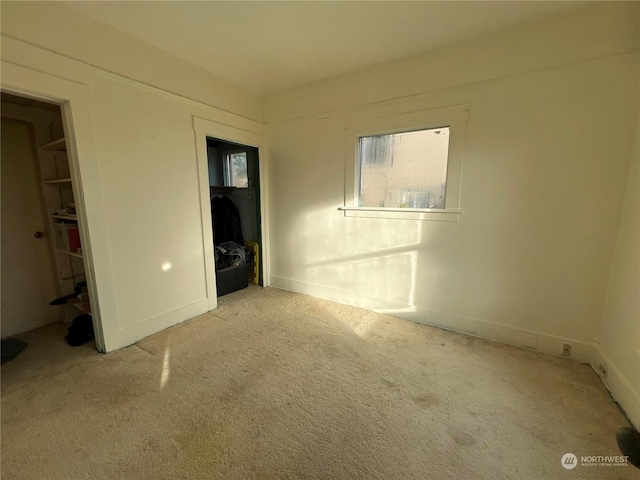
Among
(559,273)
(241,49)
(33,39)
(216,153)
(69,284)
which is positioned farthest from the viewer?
(216,153)

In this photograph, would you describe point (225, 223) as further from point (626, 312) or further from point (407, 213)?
point (626, 312)

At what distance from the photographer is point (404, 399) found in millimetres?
1729

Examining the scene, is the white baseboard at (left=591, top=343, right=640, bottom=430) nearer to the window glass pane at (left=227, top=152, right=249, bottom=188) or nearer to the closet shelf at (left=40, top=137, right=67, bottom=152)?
the window glass pane at (left=227, top=152, right=249, bottom=188)

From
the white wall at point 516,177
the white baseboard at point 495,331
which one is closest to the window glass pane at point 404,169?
the white wall at point 516,177

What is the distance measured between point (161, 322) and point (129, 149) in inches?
66.2

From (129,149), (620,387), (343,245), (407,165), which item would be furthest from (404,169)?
(129,149)

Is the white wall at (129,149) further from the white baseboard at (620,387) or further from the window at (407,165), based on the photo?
the white baseboard at (620,387)

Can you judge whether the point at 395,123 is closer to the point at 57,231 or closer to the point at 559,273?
the point at 559,273

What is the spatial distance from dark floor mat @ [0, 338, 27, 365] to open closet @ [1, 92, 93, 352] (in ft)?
0.82

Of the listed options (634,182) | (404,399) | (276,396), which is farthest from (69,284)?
(634,182)

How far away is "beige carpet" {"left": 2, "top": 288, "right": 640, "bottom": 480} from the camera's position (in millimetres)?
1298

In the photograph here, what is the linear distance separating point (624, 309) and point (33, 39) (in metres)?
4.44

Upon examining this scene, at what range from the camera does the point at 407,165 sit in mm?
2715

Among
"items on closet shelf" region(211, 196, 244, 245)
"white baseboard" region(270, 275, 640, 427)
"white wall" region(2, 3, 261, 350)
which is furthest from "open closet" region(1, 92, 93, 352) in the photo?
"white baseboard" region(270, 275, 640, 427)
